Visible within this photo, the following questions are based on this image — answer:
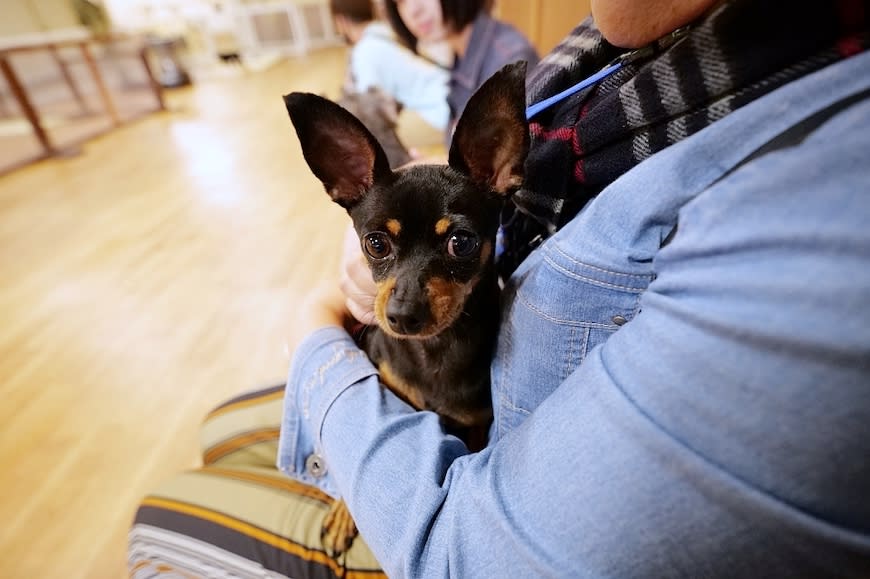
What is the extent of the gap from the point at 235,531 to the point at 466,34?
238cm

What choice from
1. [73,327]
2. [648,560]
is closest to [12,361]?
[73,327]

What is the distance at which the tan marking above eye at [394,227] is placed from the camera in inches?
32.7

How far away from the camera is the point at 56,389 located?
200cm

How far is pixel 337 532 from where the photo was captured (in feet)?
2.89

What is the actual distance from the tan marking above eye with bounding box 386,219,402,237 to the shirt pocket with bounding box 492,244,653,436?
24 cm

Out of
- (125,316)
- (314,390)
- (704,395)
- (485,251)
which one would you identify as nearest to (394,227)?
(485,251)

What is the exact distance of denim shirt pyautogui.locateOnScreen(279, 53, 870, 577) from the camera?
33cm

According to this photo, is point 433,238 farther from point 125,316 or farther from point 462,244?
point 125,316

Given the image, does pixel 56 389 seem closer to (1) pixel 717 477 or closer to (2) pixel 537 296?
(2) pixel 537 296

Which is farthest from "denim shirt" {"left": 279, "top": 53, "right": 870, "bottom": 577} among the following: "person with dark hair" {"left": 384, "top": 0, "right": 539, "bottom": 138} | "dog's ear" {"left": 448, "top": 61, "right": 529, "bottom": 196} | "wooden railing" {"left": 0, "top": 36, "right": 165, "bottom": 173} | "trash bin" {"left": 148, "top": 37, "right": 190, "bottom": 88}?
"trash bin" {"left": 148, "top": 37, "right": 190, "bottom": 88}

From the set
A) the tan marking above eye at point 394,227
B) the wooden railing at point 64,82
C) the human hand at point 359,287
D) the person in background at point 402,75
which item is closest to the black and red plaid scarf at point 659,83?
the tan marking above eye at point 394,227

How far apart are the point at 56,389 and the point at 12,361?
16.4 inches

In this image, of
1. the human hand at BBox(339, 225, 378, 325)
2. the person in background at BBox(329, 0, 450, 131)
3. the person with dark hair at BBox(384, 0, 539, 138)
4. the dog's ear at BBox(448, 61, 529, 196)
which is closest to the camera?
the dog's ear at BBox(448, 61, 529, 196)

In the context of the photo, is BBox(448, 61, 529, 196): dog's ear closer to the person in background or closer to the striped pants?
the striped pants
